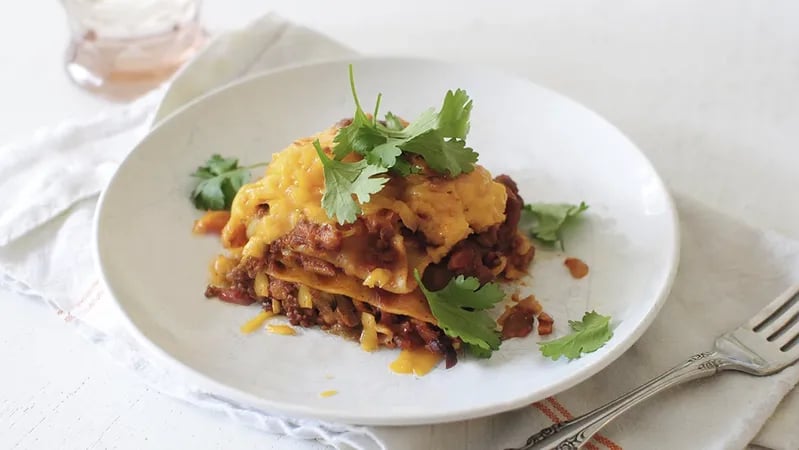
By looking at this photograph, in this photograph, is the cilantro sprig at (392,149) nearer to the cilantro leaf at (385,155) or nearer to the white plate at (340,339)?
the cilantro leaf at (385,155)

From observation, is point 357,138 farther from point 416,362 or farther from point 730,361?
point 730,361

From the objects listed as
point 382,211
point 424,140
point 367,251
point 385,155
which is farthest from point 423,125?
point 367,251

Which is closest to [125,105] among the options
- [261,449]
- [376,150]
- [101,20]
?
[101,20]

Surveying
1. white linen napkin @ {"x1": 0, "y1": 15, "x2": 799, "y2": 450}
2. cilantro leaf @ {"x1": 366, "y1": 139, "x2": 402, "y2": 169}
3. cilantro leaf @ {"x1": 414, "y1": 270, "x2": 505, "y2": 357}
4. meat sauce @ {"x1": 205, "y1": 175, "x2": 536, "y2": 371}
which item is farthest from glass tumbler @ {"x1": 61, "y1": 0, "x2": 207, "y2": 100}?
cilantro leaf @ {"x1": 414, "y1": 270, "x2": 505, "y2": 357}

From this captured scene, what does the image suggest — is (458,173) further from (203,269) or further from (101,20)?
(101,20)

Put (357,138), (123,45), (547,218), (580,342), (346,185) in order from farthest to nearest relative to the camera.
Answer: (123,45) → (547,218) → (357,138) → (346,185) → (580,342)

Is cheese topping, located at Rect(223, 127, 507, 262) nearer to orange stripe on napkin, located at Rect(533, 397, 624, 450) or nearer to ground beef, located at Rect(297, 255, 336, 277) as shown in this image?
ground beef, located at Rect(297, 255, 336, 277)

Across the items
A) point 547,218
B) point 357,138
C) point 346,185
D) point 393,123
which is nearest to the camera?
point 346,185

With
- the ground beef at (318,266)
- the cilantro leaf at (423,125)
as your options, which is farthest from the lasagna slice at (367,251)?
the cilantro leaf at (423,125)
